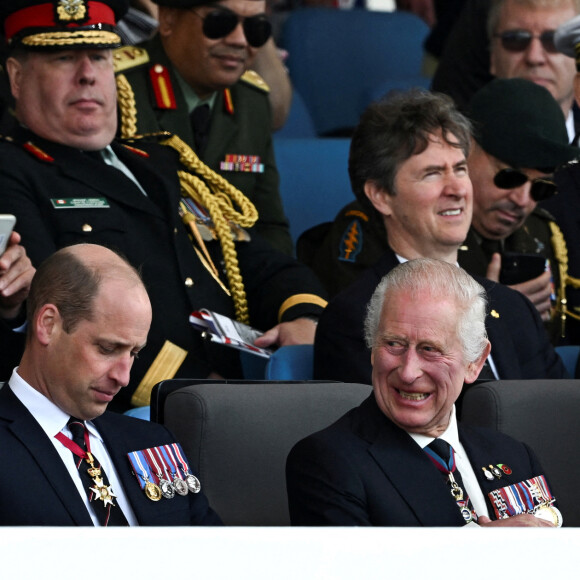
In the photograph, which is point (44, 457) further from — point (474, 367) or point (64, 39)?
point (64, 39)

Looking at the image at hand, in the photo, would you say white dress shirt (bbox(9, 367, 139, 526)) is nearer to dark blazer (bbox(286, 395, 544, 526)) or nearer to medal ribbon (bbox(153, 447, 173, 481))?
medal ribbon (bbox(153, 447, 173, 481))

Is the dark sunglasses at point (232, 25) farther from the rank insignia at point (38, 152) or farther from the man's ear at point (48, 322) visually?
the man's ear at point (48, 322)

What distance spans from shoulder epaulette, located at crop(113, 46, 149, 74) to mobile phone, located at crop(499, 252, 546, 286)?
3.88 feet

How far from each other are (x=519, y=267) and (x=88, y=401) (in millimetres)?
1671

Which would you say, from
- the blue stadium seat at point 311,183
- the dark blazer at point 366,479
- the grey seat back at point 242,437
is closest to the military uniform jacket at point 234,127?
the blue stadium seat at point 311,183

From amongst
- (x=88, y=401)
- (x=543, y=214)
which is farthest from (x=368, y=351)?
(x=543, y=214)

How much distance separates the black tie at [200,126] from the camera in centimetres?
399

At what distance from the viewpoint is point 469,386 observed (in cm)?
278

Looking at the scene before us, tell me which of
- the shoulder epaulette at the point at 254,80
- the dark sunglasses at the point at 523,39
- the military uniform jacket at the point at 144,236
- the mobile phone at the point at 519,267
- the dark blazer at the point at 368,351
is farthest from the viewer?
the dark sunglasses at the point at 523,39

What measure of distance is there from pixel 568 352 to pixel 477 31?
1521 millimetres

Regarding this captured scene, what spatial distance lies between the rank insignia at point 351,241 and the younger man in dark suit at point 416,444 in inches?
40.4

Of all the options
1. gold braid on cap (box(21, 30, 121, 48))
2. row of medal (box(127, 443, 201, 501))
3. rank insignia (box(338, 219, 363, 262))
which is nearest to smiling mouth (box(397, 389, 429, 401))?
row of medal (box(127, 443, 201, 501))
